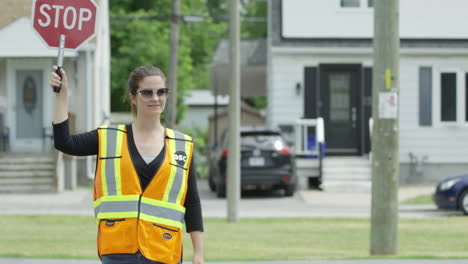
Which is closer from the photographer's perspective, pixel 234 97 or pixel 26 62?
pixel 234 97

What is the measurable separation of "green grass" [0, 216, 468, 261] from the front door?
30.5 feet

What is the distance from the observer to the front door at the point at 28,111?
80.8 ft

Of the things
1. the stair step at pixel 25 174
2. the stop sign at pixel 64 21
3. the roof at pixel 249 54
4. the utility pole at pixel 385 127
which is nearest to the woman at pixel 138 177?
the stop sign at pixel 64 21

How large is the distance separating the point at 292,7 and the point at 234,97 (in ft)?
31.0

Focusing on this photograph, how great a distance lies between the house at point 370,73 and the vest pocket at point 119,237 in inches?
787

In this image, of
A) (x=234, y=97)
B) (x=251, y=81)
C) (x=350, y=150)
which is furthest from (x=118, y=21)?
(x=234, y=97)

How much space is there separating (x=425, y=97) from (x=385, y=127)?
48.1 ft

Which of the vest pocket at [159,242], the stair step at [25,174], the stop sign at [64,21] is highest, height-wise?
the stop sign at [64,21]

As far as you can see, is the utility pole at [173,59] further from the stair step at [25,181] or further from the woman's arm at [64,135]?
the woman's arm at [64,135]

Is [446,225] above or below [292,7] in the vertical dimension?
below

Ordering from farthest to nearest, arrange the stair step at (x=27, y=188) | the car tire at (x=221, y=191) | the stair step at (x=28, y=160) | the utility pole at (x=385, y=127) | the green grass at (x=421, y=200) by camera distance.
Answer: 1. the stair step at (x=28, y=160)
2. the stair step at (x=27, y=188)
3. the car tire at (x=221, y=191)
4. the green grass at (x=421, y=200)
5. the utility pole at (x=385, y=127)

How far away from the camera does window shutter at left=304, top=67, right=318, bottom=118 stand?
2428 cm

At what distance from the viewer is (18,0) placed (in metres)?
Answer: 8.89

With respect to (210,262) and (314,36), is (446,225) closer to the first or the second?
(210,262)
